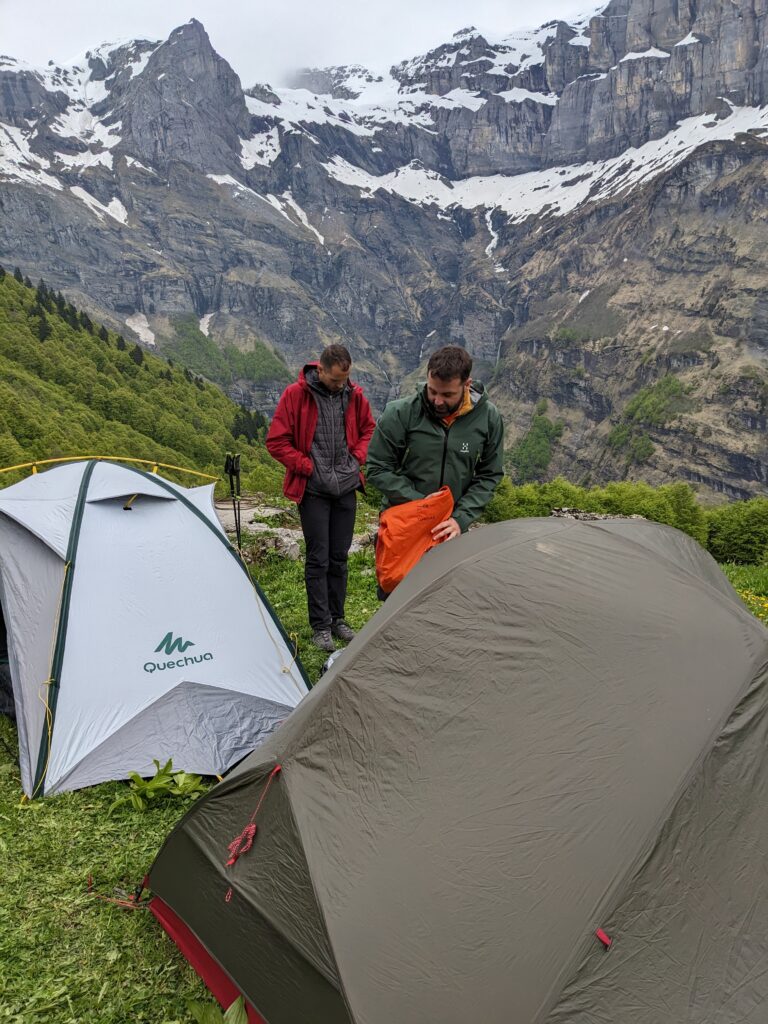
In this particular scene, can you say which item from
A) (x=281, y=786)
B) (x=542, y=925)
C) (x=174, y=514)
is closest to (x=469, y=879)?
(x=542, y=925)

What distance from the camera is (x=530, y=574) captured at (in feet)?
13.2

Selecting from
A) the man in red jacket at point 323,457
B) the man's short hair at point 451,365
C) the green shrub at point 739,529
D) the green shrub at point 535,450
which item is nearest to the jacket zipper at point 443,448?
the man's short hair at point 451,365

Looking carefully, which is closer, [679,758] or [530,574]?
[679,758]

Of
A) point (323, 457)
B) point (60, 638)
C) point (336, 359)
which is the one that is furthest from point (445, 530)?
point (60, 638)

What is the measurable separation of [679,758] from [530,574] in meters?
1.25

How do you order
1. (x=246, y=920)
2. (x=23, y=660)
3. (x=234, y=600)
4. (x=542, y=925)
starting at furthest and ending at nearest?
(x=234, y=600) → (x=23, y=660) → (x=246, y=920) → (x=542, y=925)

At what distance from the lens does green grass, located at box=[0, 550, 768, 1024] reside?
3604 millimetres

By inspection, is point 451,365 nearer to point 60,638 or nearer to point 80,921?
point 60,638

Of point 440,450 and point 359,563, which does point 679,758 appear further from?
point 359,563

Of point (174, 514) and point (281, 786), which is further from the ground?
point (174, 514)

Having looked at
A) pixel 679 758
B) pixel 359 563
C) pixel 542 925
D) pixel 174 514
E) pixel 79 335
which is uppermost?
pixel 79 335

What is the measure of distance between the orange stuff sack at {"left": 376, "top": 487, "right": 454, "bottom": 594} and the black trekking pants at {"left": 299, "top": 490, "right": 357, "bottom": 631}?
1998 mm

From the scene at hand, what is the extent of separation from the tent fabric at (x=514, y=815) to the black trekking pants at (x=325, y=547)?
331 centimetres

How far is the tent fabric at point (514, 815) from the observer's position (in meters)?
2.87
